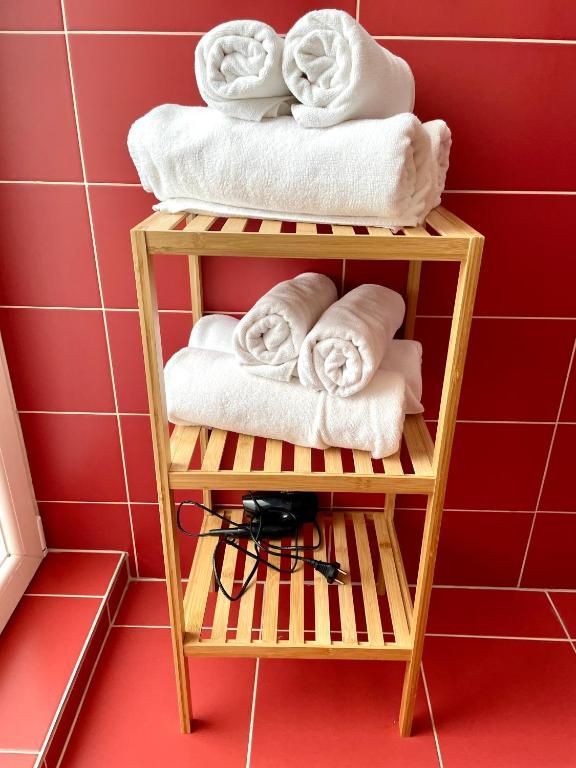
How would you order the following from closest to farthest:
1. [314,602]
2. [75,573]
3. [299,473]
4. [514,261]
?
[299,473]
[514,261]
[314,602]
[75,573]

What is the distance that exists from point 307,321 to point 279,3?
0.48 m

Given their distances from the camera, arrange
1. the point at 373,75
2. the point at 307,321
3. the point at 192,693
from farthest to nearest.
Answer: the point at 192,693
the point at 307,321
the point at 373,75

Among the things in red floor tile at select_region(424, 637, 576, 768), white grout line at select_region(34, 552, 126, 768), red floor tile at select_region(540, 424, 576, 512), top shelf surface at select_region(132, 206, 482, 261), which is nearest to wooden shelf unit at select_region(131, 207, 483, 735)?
top shelf surface at select_region(132, 206, 482, 261)

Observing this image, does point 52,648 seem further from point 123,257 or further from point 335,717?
point 123,257

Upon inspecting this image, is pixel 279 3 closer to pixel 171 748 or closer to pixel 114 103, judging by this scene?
pixel 114 103

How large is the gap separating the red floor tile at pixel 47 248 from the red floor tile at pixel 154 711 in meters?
0.68

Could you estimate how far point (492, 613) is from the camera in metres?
1.27

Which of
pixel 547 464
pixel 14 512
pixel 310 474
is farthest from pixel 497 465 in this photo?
pixel 14 512

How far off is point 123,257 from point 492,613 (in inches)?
41.0

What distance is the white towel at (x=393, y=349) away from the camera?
2.90 ft

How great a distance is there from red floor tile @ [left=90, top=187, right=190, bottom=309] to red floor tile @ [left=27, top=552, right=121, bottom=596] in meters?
0.57

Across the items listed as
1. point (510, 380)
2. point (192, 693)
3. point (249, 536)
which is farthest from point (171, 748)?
Answer: point (510, 380)

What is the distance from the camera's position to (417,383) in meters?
0.89

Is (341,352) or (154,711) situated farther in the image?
(154,711)
